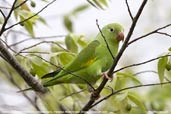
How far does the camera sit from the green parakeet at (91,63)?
2570 mm

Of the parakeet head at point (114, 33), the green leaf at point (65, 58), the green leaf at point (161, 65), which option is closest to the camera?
the green leaf at point (161, 65)

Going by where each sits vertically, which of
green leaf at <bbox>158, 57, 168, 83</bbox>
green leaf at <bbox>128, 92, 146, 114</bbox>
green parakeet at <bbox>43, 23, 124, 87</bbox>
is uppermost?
green leaf at <bbox>158, 57, 168, 83</bbox>

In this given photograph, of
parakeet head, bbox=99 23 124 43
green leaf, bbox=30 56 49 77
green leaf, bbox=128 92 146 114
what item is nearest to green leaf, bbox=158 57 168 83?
green leaf, bbox=128 92 146 114

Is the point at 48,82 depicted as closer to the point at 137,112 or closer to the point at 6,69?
the point at 137,112

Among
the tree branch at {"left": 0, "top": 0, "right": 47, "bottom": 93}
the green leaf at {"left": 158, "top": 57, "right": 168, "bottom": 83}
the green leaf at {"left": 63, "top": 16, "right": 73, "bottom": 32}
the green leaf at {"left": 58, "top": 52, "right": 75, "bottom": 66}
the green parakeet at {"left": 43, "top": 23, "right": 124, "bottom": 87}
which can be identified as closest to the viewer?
the green leaf at {"left": 158, "top": 57, "right": 168, "bottom": 83}

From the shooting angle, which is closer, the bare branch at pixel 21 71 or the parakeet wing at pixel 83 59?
the bare branch at pixel 21 71

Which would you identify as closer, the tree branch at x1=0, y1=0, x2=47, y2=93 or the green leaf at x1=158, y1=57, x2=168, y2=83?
the green leaf at x1=158, y1=57, x2=168, y2=83

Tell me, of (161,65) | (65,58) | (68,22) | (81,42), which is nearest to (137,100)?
(161,65)

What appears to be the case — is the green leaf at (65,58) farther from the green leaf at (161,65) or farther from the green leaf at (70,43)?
the green leaf at (161,65)

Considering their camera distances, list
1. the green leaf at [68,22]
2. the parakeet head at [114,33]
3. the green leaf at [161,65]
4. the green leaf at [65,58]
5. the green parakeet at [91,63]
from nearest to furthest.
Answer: the green leaf at [161,65], the green leaf at [65,58], the green parakeet at [91,63], the parakeet head at [114,33], the green leaf at [68,22]

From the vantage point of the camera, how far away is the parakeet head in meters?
2.81

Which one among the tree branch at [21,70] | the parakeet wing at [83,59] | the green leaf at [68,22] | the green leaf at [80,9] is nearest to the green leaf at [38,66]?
the tree branch at [21,70]

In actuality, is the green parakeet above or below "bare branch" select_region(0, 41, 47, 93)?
below

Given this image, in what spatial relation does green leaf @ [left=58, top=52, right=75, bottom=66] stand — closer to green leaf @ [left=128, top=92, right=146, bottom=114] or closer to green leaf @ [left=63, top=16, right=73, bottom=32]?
green leaf @ [left=128, top=92, right=146, bottom=114]
